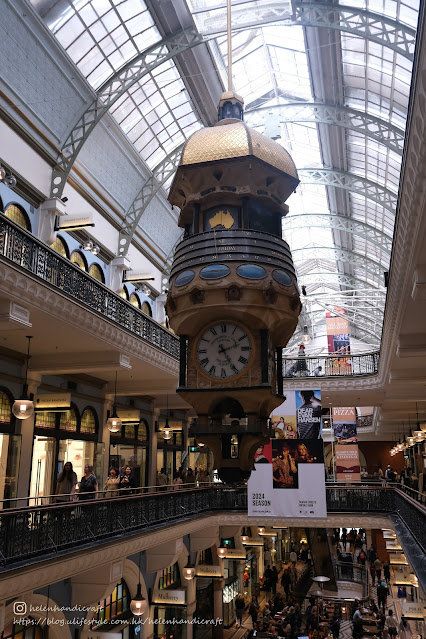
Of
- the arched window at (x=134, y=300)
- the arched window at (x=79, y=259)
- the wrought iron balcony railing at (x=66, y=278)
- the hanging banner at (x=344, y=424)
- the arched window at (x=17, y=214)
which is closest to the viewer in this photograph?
the wrought iron balcony railing at (x=66, y=278)

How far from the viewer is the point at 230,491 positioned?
73.0 ft

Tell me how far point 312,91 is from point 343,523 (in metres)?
15.3

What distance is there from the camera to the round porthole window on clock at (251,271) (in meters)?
4.20

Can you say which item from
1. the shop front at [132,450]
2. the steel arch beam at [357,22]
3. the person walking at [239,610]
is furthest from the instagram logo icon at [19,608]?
the person walking at [239,610]

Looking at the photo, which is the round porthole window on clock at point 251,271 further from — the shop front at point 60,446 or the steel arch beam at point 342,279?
the steel arch beam at point 342,279

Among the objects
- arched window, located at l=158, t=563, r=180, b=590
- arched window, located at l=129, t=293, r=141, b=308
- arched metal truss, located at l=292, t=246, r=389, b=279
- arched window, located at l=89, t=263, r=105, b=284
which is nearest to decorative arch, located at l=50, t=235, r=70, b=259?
arched window, located at l=89, t=263, r=105, b=284

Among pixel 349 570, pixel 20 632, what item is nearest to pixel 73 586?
pixel 20 632

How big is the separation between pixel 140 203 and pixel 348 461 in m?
13.4

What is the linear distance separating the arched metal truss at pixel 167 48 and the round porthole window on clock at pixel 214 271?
1235 centimetres

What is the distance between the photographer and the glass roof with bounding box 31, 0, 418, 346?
50.6 ft

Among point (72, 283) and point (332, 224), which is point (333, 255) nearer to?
point (332, 224)

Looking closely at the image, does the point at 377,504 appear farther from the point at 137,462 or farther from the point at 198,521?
the point at 137,462

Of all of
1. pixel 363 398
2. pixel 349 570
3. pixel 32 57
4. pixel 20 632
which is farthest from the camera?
pixel 349 570

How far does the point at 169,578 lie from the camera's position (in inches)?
802
